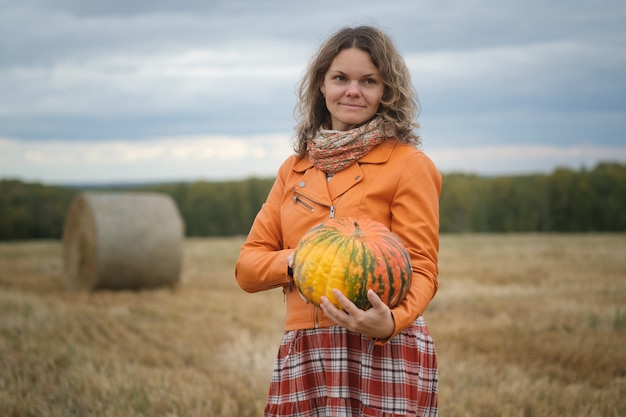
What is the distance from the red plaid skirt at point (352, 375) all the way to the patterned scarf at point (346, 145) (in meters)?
0.71

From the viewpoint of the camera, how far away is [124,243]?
10734 mm

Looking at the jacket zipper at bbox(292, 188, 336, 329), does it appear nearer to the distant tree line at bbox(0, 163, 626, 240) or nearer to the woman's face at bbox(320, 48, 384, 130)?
the woman's face at bbox(320, 48, 384, 130)

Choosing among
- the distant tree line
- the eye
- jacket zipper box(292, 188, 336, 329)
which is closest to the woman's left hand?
jacket zipper box(292, 188, 336, 329)

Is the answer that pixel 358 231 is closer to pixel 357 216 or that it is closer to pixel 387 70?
pixel 357 216

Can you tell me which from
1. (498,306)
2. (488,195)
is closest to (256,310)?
(498,306)

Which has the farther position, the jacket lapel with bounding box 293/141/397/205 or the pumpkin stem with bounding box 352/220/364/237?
the jacket lapel with bounding box 293/141/397/205

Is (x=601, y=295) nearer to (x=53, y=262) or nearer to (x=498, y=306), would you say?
(x=498, y=306)

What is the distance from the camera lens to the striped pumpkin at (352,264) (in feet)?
7.55

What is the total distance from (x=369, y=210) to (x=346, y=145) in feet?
1.01

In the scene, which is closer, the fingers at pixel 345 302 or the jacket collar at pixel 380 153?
the fingers at pixel 345 302

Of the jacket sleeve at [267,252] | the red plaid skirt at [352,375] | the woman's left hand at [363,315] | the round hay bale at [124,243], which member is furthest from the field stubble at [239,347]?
the woman's left hand at [363,315]

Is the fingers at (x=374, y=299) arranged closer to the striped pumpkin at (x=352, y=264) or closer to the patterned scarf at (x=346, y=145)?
the striped pumpkin at (x=352, y=264)

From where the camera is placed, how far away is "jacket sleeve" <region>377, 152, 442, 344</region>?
2.58 metres

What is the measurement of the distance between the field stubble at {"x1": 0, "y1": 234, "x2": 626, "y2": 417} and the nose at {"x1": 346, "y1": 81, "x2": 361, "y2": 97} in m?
2.55
